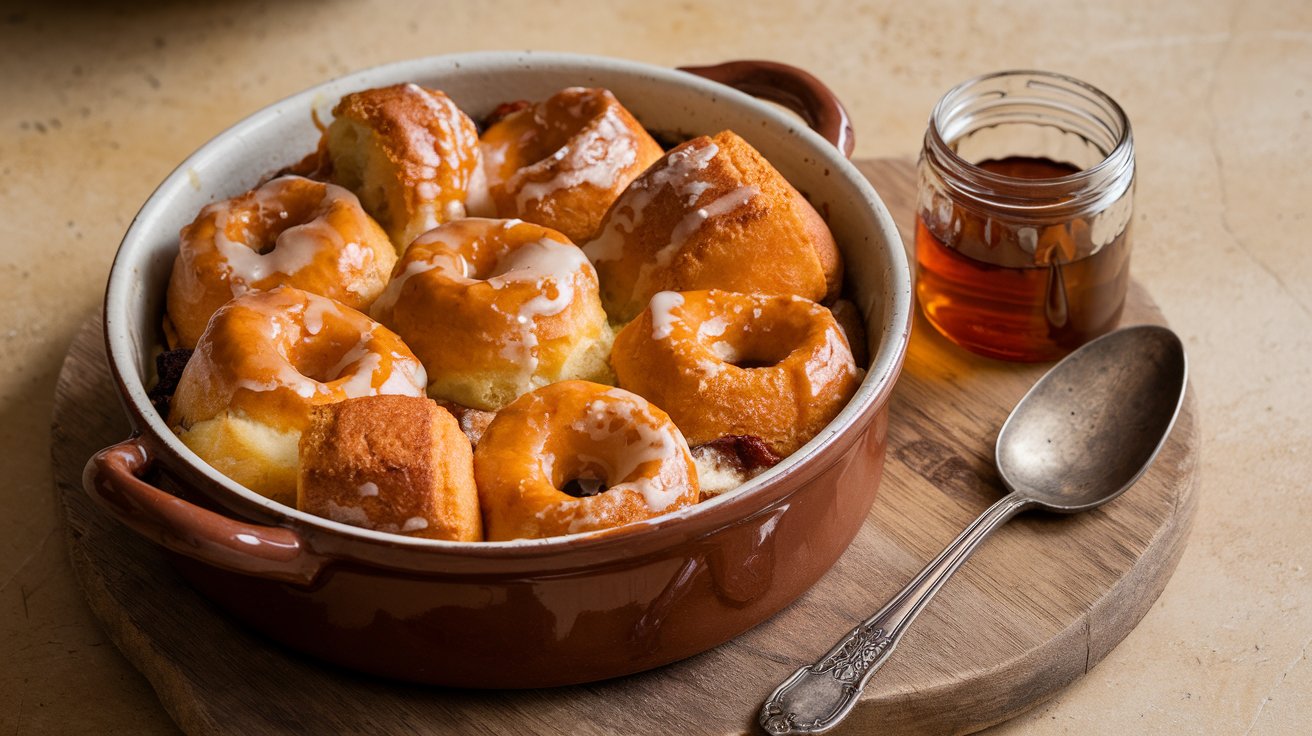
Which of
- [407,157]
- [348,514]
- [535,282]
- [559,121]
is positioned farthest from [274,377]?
[559,121]

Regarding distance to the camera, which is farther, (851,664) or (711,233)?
(711,233)

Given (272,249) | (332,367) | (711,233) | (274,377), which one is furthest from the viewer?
(272,249)

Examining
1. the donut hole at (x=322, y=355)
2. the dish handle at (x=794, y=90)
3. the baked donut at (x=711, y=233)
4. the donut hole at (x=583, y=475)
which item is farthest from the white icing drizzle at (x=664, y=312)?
the dish handle at (x=794, y=90)

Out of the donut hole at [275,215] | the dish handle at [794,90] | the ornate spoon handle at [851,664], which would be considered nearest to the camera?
the ornate spoon handle at [851,664]

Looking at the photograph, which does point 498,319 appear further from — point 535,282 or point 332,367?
point 332,367

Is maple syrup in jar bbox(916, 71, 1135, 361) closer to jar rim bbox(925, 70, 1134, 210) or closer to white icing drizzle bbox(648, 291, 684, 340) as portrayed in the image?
jar rim bbox(925, 70, 1134, 210)

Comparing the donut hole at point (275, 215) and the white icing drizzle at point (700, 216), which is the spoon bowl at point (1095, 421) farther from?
the donut hole at point (275, 215)
